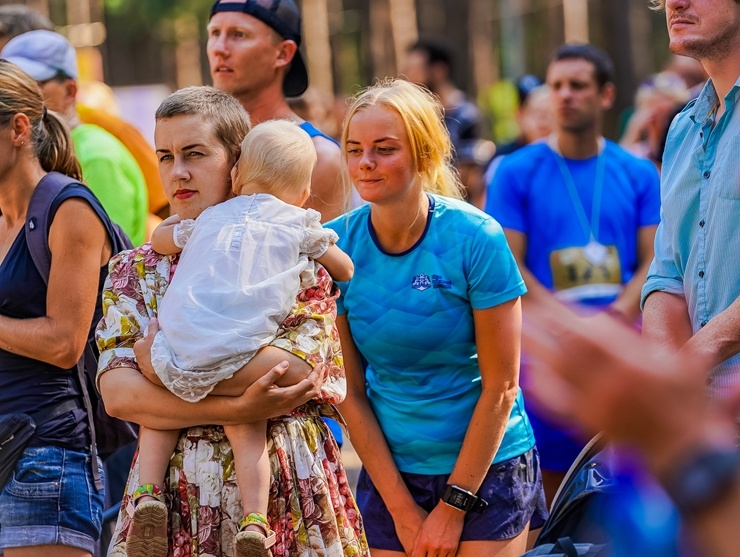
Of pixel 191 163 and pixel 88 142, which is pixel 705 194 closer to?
pixel 191 163

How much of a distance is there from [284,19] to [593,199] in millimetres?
1903

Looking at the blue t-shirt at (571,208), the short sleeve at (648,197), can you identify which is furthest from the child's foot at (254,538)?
the short sleeve at (648,197)

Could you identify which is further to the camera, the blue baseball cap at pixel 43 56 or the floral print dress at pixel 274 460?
the blue baseball cap at pixel 43 56

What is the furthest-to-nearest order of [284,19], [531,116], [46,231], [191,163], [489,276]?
[531,116] → [284,19] → [46,231] → [489,276] → [191,163]

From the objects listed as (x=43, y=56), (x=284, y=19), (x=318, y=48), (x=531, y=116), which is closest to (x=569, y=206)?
(x=284, y=19)

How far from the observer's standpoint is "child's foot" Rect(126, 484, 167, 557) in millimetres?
3369

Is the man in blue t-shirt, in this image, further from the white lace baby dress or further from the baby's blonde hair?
the white lace baby dress

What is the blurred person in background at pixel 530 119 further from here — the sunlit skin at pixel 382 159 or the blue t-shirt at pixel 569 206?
the sunlit skin at pixel 382 159

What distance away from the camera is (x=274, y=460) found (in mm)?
3533

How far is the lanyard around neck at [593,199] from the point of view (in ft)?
20.0

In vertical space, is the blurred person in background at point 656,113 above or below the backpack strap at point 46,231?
above

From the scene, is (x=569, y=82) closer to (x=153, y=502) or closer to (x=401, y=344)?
(x=401, y=344)

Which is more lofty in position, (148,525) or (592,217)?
(592,217)

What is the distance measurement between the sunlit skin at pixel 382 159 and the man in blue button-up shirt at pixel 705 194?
0.88 m
